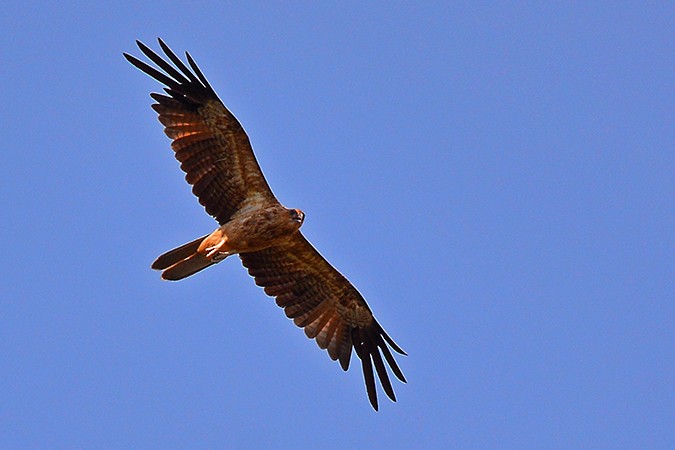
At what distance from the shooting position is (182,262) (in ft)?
56.8

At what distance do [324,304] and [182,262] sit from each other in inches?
100

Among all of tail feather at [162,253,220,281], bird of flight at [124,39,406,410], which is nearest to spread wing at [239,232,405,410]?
bird of flight at [124,39,406,410]

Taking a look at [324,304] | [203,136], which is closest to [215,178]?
[203,136]

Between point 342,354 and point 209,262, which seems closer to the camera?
point 209,262

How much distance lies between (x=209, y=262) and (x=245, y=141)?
171 centimetres

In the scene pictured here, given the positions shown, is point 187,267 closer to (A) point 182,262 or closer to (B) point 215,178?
(A) point 182,262

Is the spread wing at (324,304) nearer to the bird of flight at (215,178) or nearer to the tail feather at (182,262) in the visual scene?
the bird of flight at (215,178)

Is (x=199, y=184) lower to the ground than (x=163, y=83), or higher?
lower

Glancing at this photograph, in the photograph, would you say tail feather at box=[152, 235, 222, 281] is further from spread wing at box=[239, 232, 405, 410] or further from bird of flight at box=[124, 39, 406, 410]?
spread wing at box=[239, 232, 405, 410]

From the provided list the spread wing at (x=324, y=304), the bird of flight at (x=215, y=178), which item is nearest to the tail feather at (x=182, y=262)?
the bird of flight at (x=215, y=178)

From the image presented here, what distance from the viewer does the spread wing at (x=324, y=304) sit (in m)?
18.4

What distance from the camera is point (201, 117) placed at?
1745 centimetres

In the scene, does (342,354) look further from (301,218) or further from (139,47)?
(139,47)

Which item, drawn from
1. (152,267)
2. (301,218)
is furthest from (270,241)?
(152,267)
